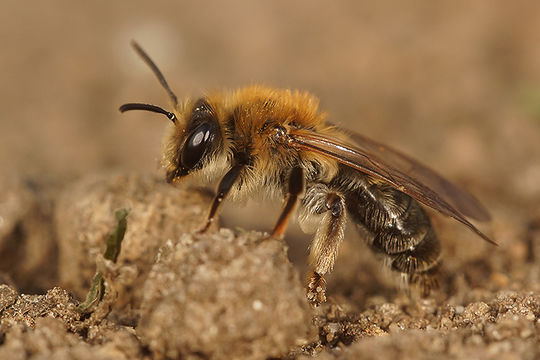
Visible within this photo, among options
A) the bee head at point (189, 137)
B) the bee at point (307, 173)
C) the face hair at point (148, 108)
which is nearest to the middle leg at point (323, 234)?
the bee at point (307, 173)

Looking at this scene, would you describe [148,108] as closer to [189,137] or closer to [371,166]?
[189,137]

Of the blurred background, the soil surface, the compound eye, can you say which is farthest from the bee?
the blurred background

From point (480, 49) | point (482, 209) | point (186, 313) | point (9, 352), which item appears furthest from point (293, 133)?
point (480, 49)

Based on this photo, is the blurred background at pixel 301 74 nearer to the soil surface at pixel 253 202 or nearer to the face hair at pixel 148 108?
the soil surface at pixel 253 202

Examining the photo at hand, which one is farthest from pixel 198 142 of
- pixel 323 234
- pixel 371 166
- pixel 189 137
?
pixel 371 166

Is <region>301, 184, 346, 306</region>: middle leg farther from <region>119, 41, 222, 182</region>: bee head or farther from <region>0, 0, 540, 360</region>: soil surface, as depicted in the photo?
<region>119, 41, 222, 182</region>: bee head

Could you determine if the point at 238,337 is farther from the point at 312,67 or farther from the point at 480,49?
the point at 480,49
